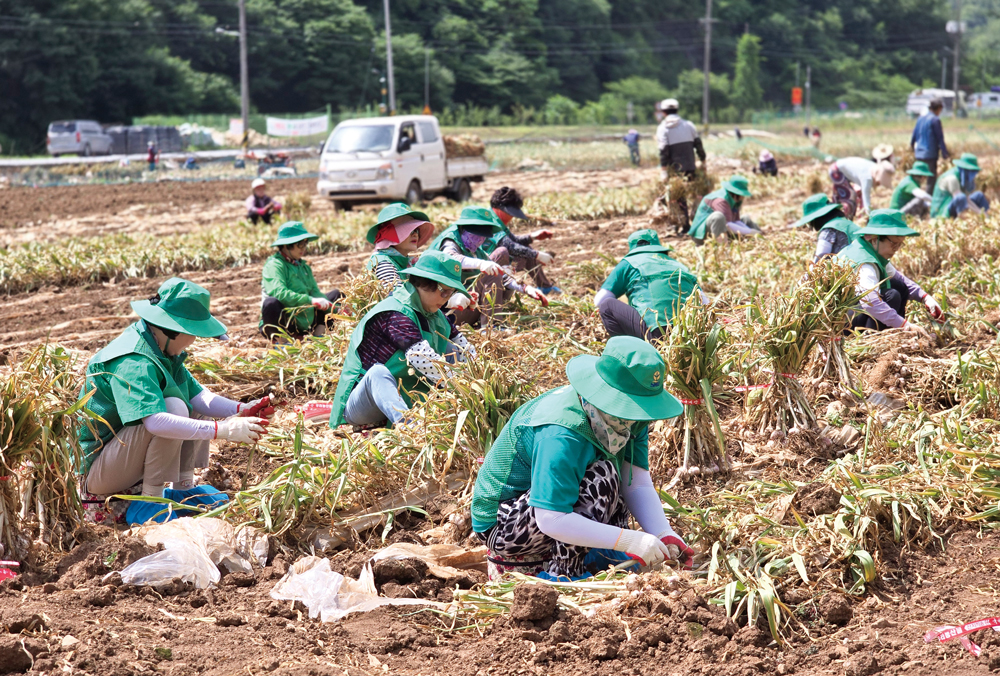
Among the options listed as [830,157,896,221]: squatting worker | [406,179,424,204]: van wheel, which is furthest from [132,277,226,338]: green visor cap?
[406,179,424,204]: van wheel

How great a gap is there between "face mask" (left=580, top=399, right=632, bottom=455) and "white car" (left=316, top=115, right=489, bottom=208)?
12911mm

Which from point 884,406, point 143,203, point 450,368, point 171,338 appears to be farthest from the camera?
point 143,203

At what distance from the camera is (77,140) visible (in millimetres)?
35219

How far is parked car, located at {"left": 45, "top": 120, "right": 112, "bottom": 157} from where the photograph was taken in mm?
35312

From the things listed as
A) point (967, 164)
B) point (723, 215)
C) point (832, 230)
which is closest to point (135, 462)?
point (832, 230)

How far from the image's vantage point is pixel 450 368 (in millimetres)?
4504

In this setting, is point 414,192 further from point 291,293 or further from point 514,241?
point 291,293

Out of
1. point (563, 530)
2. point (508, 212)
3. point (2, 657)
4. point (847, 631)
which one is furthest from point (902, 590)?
point (508, 212)

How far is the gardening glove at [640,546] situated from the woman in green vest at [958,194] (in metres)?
8.92

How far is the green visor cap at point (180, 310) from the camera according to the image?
4.05 m

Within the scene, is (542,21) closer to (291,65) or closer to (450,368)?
(291,65)

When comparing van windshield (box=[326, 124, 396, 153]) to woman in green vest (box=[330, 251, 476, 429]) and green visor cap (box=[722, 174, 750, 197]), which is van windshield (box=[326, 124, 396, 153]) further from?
woman in green vest (box=[330, 251, 476, 429])

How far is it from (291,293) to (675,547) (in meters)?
4.17

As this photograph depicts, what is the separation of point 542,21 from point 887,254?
6834cm
